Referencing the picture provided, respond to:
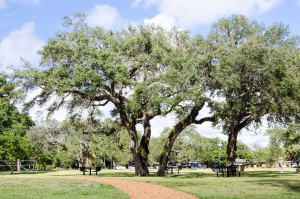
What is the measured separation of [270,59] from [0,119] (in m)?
41.6

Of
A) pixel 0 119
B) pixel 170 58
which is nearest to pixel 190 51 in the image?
pixel 170 58

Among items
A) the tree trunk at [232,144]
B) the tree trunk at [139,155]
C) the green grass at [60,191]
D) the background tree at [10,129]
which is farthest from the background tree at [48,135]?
the green grass at [60,191]

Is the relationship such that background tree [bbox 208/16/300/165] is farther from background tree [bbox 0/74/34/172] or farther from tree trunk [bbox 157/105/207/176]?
background tree [bbox 0/74/34/172]

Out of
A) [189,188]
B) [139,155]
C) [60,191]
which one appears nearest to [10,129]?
[139,155]

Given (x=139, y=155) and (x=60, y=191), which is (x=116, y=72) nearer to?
(x=139, y=155)

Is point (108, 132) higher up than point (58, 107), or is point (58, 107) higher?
point (58, 107)

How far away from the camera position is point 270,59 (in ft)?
66.2

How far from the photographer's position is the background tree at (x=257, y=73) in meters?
20.3

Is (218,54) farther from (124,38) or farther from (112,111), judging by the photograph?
(112,111)

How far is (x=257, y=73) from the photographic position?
814 inches

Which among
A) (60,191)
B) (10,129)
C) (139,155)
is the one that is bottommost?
(60,191)

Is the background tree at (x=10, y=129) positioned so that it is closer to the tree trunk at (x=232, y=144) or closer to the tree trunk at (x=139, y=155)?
the tree trunk at (x=139, y=155)

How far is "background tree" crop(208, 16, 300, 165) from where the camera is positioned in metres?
20.3

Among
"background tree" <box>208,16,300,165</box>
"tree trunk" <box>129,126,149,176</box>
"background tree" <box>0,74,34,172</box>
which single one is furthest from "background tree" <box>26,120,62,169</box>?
"background tree" <box>208,16,300,165</box>
